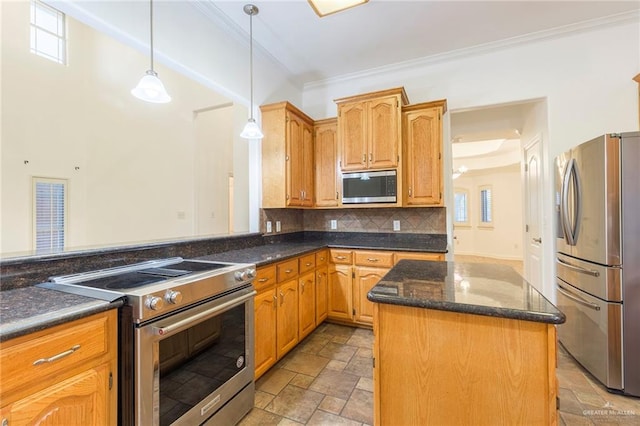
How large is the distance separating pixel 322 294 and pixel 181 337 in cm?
181

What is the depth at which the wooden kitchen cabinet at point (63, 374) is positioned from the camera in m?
0.88

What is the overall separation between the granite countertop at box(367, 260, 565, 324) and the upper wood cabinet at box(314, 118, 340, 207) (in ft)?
6.45

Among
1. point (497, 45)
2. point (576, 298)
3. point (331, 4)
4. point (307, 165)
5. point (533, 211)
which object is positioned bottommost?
point (576, 298)

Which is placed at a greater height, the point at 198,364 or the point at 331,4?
the point at 331,4

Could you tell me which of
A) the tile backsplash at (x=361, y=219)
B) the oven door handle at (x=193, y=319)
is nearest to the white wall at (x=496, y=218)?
the tile backsplash at (x=361, y=219)

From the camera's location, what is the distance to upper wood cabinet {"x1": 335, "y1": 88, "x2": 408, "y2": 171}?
3.03 meters

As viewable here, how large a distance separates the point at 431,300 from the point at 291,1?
2.59 m

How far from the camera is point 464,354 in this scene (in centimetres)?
110

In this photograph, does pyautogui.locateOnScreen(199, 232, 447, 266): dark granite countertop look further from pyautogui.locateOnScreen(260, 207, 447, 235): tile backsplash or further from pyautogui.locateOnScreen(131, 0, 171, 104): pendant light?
pyautogui.locateOnScreen(131, 0, 171, 104): pendant light

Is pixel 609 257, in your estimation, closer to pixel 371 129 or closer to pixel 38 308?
pixel 371 129

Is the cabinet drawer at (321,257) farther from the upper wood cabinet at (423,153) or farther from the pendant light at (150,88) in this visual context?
the pendant light at (150,88)

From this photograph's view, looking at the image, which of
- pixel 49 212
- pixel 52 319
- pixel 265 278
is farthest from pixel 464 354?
pixel 49 212

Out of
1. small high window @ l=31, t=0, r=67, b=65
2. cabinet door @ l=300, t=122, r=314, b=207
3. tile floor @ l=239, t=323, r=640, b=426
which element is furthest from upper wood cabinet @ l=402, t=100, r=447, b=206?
small high window @ l=31, t=0, r=67, b=65

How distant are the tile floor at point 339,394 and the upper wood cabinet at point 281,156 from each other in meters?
1.56
